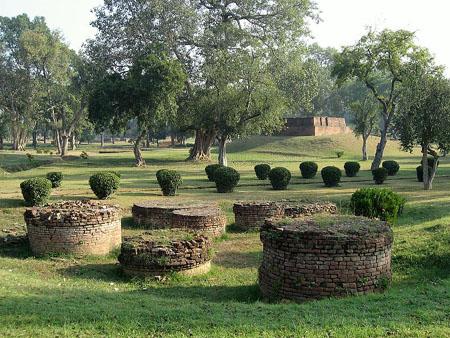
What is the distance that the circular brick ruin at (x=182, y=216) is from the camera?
41.8ft

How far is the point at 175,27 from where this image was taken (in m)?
35.1

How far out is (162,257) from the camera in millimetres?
9039

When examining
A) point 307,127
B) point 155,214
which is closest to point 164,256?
point 155,214

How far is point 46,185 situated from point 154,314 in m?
10.7

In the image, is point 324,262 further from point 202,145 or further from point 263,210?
point 202,145

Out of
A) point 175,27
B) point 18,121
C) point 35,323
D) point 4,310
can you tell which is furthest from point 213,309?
point 18,121

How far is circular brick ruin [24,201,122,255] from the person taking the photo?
10820 millimetres

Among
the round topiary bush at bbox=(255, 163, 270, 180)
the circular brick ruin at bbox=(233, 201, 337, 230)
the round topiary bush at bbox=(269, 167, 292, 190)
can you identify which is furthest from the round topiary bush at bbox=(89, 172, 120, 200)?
the round topiary bush at bbox=(255, 163, 270, 180)

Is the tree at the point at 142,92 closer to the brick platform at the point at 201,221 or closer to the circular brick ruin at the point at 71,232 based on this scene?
the brick platform at the point at 201,221

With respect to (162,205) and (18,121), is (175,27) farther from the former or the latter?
(18,121)

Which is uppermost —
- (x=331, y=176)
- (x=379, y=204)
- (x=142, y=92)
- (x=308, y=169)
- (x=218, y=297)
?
(x=142, y=92)

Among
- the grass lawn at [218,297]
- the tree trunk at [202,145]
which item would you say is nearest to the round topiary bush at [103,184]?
the grass lawn at [218,297]

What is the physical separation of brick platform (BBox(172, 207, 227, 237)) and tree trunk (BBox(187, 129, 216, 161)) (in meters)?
25.3

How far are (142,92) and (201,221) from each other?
20324 millimetres
